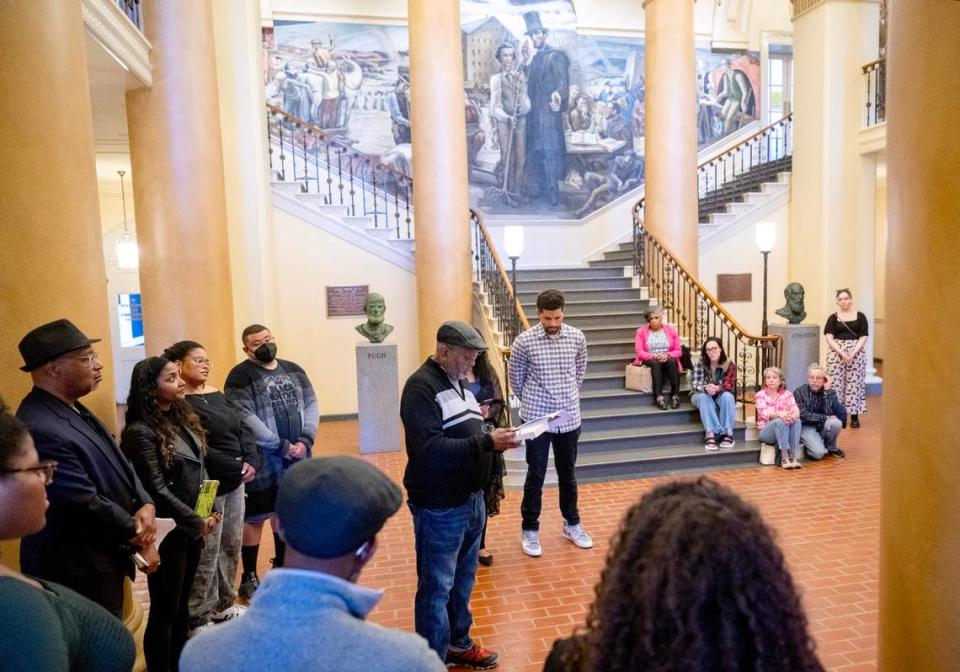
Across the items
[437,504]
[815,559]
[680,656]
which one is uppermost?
[680,656]

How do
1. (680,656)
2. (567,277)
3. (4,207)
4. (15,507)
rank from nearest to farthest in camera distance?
1. (680,656)
2. (15,507)
3. (4,207)
4. (567,277)

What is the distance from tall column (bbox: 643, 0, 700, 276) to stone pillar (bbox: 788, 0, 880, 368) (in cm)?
248

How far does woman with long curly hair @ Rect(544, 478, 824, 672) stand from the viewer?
96cm

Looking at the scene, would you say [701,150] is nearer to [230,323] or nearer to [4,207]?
[230,323]

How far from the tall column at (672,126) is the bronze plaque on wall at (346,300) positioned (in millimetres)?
4361

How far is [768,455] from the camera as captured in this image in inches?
277

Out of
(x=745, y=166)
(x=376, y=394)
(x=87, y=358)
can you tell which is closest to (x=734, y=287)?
(x=745, y=166)

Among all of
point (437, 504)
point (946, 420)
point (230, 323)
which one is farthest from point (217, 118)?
point (946, 420)

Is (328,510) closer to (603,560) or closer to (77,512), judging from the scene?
(77,512)

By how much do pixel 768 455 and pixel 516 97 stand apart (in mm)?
8353

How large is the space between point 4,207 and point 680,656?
3118 millimetres

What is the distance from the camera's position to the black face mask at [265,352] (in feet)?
13.8

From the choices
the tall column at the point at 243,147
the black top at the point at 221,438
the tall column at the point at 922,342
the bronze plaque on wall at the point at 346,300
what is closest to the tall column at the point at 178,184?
the tall column at the point at 243,147

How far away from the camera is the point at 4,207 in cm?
283
